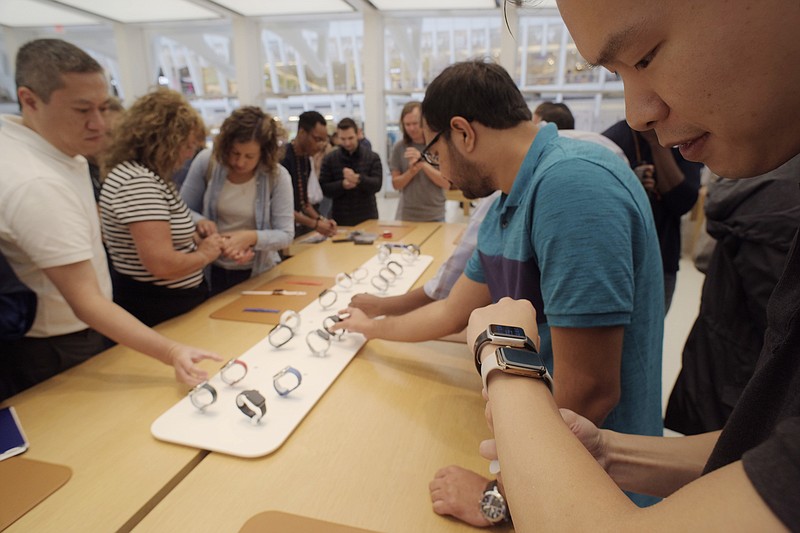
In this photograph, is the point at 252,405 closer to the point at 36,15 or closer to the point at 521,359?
the point at 521,359

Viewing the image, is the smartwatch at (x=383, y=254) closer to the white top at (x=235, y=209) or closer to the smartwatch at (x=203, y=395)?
the white top at (x=235, y=209)

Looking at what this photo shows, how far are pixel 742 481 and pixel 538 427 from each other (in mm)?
201

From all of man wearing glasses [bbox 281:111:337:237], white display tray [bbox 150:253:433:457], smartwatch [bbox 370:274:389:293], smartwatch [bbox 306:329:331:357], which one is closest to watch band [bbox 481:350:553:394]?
white display tray [bbox 150:253:433:457]

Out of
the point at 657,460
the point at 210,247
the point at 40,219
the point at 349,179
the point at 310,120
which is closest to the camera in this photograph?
the point at 657,460

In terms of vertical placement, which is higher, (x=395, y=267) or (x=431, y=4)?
(x=431, y=4)

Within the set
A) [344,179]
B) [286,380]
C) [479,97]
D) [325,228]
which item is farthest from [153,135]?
[344,179]

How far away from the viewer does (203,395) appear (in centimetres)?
113

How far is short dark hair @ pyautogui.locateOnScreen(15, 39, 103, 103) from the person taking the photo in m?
1.29

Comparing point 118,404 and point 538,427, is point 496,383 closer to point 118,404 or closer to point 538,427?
point 538,427

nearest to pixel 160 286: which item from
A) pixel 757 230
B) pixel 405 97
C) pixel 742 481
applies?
pixel 742 481

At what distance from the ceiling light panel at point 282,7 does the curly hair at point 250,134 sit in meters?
4.89

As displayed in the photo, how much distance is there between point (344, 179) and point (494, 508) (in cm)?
326

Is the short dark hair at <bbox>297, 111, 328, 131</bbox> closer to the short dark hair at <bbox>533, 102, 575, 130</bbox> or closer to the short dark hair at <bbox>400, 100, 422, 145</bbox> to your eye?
the short dark hair at <bbox>400, 100, 422, 145</bbox>

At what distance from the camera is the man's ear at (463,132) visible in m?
1.15
